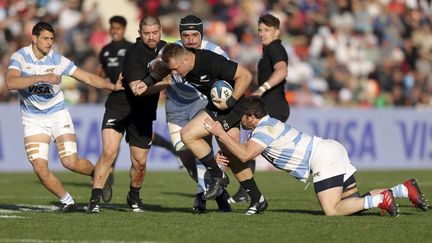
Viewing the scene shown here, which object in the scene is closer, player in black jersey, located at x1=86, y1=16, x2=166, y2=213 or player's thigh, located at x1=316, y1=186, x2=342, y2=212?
player's thigh, located at x1=316, y1=186, x2=342, y2=212

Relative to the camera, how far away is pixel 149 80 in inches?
474

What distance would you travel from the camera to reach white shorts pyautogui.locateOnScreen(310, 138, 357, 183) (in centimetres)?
1127

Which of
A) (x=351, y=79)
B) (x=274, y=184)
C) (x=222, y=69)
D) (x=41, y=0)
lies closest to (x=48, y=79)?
(x=222, y=69)

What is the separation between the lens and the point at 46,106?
12.4 meters

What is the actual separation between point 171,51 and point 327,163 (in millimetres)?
2110

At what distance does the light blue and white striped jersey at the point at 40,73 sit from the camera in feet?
40.5

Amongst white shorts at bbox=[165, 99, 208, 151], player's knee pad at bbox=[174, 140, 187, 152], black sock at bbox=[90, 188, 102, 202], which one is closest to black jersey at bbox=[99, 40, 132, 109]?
white shorts at bbox=[165, 99, 208, 151]

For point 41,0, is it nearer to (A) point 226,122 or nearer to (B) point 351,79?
(B) point 351,79

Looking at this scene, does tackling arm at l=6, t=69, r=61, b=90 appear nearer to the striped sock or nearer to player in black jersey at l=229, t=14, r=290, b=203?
player in black jersey at l=229, t=14, r=290, b=203

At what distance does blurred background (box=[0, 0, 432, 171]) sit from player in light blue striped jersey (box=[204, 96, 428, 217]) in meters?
11.3

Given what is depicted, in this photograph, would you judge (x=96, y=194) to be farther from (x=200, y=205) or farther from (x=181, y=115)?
(x=181, y=115)

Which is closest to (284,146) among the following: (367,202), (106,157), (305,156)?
(305,156)

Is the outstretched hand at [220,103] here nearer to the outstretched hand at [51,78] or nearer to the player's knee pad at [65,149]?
the outstretched hand at [51,78]

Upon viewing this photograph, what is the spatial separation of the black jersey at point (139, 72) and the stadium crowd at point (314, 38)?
10841 millimetres
